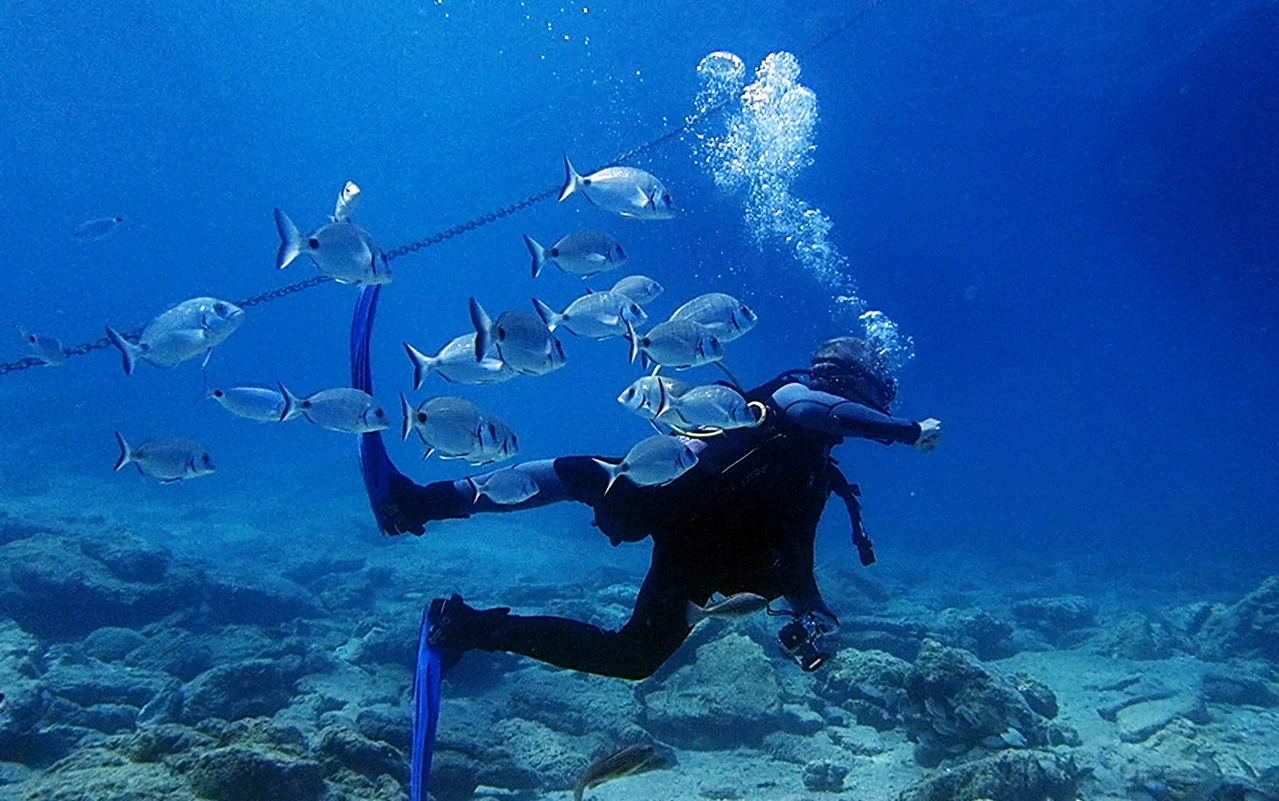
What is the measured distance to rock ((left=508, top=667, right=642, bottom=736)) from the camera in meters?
7.09

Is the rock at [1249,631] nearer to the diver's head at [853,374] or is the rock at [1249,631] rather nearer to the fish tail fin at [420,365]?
the diver's head at [853,374]

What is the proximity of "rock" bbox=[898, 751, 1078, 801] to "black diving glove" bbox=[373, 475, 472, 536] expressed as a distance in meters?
3.89

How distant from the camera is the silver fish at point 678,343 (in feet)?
13.1

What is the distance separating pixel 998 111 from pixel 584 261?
32.8 metres

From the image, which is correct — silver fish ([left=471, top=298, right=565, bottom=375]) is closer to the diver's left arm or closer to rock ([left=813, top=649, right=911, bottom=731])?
the diver's left arm

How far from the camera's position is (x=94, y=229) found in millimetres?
11023

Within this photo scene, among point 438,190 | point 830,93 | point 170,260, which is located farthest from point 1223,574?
point 170,260

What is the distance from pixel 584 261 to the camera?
4488 mm

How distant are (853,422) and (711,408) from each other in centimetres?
91

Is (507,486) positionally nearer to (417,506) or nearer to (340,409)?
(417,506)

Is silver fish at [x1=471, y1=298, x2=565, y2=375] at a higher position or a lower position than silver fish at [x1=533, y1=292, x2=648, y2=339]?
lower

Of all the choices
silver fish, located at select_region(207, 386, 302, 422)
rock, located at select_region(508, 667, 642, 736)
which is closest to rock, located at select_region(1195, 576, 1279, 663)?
rock, located at select_region(508, 667, 642, 736)

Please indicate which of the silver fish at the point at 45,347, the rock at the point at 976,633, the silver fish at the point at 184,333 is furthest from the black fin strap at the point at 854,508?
the silver fish at the point at 45,347

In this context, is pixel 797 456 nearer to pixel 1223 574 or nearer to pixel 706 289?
pixel 1223 574
